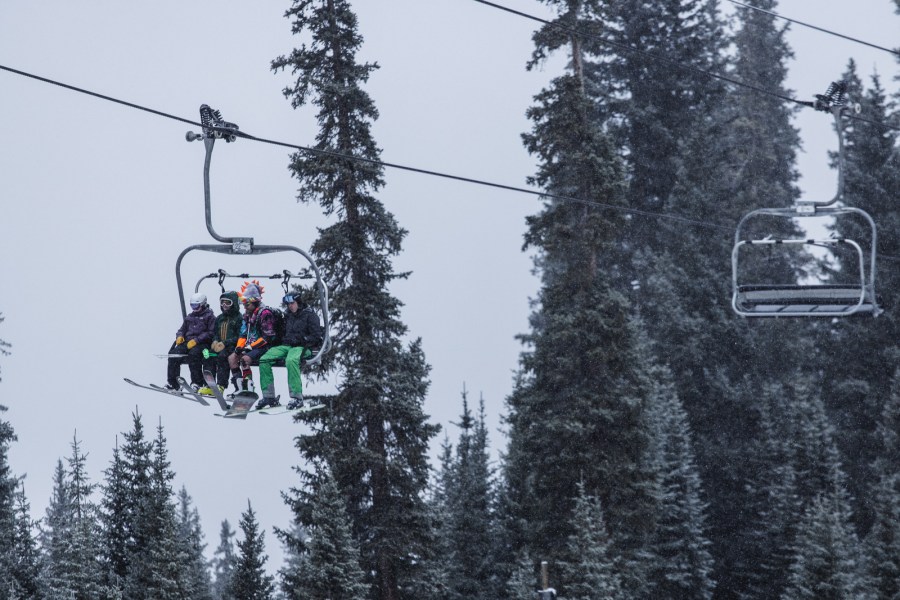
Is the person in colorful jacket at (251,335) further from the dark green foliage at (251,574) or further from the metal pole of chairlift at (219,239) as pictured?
the dark green foliage at (251,574)

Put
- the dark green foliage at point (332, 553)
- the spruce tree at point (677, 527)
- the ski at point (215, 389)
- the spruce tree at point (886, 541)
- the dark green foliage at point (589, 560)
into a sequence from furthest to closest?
1. the spruce tree at point (677, 527)
2. the spruce tree at point (886, 541)
3. the dark green foliage at point (589, 560)
4. the dark green foliage at point (332, 553)
5. the ski at point (215, 389)

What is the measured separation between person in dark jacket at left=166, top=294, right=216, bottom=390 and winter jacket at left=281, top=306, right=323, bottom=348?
3.52 ft

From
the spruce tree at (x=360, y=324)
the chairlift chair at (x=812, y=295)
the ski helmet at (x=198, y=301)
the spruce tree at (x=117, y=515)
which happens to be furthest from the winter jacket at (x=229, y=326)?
the spruce tree at (x=117, y=515)

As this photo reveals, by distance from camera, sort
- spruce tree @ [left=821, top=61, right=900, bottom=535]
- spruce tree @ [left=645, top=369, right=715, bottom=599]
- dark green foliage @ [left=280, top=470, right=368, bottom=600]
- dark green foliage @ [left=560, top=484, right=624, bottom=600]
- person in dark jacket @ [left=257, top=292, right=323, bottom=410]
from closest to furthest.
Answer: person in dark jacket @ [left=257, top=292, right=323, bottom=410] < dark green foliage @ [left=280, top=470, right=368, bottom=600] < dark green foliage @ [left=560, top=484, right=624, bottom=600] < spruce tree @ [left=645, top=369, right=715, bottom=599] < spruce tree @ [left=821, top=61, right=900, bottom=535]

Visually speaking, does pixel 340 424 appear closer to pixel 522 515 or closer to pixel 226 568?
pixel 522 515

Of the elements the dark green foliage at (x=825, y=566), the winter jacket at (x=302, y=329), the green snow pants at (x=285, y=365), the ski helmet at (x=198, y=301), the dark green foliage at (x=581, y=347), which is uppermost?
the dark green foliage at (x=581, y=347)

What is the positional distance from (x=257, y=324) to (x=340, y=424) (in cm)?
1481

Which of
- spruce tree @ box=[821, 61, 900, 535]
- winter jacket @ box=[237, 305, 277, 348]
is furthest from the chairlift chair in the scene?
spruce tree @ box=[821, 61, 900, 535]

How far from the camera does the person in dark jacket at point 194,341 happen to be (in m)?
16.8

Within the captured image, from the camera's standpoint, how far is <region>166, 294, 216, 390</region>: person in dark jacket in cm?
1680

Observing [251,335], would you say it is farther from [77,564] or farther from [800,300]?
[77,564]

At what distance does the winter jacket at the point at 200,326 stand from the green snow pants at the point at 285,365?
770mm

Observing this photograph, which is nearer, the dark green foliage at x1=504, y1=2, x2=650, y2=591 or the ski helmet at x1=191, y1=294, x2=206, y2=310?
the ski helmet at x1=191, y1=294, x2=206, y2=310

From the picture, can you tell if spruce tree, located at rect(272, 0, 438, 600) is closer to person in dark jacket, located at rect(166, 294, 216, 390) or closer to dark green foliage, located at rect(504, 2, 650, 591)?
dark green foliage, located at rect(504, 2, 650, 591)
